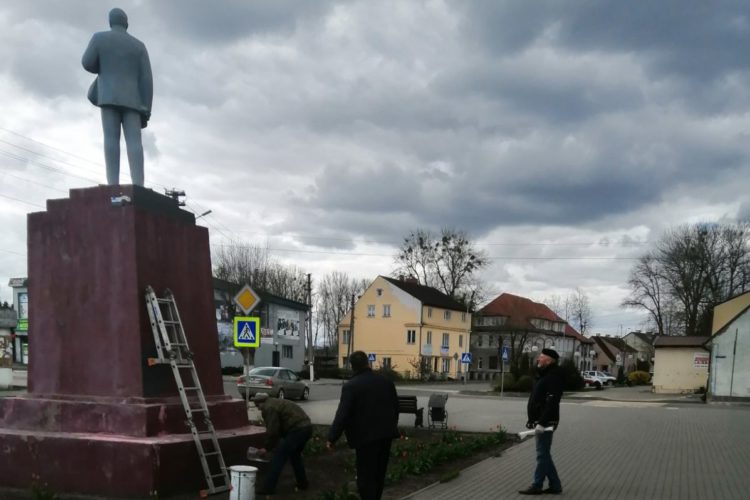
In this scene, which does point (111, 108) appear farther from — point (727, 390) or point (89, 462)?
point (727, 390)

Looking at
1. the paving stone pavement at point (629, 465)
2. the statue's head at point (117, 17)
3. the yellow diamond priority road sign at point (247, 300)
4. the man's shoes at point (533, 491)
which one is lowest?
the paving stone pavement at point (629, 465)

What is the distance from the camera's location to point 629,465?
11.1 m

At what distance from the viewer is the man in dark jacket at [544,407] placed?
8.17m

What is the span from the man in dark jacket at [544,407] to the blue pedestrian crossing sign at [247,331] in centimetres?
622

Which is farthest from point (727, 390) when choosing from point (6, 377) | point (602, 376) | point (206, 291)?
point (602, 376)

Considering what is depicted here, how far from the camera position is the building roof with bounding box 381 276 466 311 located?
224ft

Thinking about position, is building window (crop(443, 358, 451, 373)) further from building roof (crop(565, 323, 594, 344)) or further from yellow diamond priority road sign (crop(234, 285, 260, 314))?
yellow diamond priority road sign (crop(234, 285, 260, 314))

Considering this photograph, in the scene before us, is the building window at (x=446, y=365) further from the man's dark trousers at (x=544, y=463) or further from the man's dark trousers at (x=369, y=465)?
the man's dark trousers at (x=369, y=465)

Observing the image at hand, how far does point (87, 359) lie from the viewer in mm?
7902

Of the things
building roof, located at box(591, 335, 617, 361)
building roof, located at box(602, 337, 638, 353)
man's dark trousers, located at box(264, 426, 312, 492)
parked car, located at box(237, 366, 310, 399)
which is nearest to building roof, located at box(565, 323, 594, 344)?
building roof, located at box(591, 335, 617, 361)

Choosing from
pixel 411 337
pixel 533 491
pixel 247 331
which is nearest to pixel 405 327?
pixel 411 337

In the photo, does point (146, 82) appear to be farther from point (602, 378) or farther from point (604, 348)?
point (604, 348)

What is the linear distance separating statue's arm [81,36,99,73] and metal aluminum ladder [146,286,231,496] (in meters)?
2.90

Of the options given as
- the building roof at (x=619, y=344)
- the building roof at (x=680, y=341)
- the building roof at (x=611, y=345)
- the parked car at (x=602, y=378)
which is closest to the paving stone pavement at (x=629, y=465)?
the building roof at (x=680, y=341)
